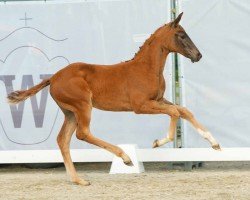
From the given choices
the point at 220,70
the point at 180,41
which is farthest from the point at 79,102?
the point at 220,70

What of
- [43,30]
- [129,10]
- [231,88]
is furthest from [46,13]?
[231,88]

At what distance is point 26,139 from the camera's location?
1016 cm

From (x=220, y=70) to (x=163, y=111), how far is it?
1.63m

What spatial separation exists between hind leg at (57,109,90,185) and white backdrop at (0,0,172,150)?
104cm

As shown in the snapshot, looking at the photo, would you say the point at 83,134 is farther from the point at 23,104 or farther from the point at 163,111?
the point at 23,104

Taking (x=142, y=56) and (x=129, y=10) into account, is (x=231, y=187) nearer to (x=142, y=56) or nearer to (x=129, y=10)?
(x=142, y=56)

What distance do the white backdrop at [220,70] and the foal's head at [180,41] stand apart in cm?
99

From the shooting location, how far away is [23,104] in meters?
10.2

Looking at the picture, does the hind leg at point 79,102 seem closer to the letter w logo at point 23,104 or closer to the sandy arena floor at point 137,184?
the sandy arena floor at point 137,184

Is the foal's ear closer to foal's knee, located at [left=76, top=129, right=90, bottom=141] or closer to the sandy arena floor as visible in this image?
foal's knee, located at [left=76, top=129, right=90, bottom=141]

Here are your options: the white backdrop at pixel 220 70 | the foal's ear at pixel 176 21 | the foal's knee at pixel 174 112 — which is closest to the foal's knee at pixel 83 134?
the foal's knee at pixel 174 112

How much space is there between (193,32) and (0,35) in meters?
2.56

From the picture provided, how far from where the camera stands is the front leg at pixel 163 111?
27.5 feet

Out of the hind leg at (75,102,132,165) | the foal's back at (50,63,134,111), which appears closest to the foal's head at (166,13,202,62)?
the foal's back at (50,63,134,111)
